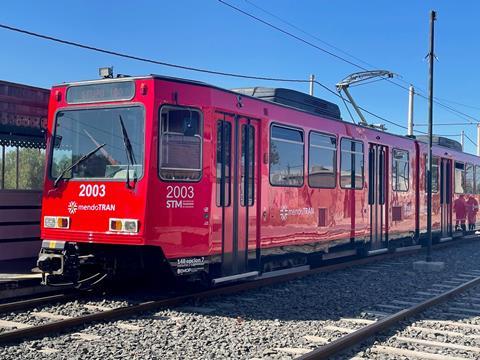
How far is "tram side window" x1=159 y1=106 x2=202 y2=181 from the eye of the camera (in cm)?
797

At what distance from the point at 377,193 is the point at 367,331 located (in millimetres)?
7574

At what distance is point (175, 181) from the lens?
26.4 feet

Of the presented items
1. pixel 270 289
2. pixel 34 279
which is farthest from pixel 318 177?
pixel 34 279

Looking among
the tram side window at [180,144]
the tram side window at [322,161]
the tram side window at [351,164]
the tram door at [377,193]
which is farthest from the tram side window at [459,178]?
the tram side window at [180,144]

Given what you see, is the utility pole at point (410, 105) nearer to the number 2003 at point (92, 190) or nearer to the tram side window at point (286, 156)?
the tram side window at point (286, 156)

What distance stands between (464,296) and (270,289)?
3.22m

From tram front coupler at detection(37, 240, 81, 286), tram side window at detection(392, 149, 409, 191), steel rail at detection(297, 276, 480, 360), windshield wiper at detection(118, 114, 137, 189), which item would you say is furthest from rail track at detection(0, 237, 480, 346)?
tram side window at detection(392, 149, 409, 191)

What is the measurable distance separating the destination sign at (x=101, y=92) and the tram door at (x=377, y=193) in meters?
7.05

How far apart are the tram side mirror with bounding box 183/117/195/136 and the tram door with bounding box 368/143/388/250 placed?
640 centimetres

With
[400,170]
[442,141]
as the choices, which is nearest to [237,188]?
[400,170]

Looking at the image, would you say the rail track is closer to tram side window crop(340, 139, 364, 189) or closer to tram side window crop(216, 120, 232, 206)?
tram side window crop(216, 120, 232, 206)

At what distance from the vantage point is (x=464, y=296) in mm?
9703

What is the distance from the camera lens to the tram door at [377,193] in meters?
13.6

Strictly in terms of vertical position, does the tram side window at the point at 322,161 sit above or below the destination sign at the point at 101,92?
below
